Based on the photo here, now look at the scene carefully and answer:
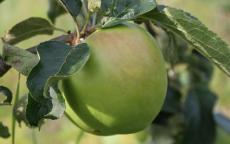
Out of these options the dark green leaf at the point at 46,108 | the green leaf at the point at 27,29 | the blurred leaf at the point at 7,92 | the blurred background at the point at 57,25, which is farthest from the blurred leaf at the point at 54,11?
the blurred background at the point at 57,25

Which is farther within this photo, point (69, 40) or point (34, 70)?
point (69, 40)

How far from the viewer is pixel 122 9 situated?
3.23ft

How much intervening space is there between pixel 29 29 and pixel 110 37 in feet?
0.99

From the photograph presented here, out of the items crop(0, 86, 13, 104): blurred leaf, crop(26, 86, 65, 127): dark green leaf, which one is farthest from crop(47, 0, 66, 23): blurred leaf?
crop(26, 86, 65, 127): dark green leaf

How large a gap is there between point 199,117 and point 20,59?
0.92m

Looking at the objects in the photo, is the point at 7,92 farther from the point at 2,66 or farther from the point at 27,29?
the point at 27,29

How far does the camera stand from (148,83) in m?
0.93

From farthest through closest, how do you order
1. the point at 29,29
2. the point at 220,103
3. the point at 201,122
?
the point at 220,103
the point at 201,122
the point at 29,29

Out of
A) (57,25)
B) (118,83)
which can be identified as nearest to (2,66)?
(118,83)

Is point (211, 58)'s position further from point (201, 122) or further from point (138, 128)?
point (201, 122)

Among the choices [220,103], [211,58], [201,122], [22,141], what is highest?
[211,58]

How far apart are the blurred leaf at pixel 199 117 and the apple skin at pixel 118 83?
2.46 ft

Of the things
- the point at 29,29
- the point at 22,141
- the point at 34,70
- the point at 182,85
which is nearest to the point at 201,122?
the point at 182,85

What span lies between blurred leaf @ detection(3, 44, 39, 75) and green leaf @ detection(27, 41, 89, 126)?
3 cm
